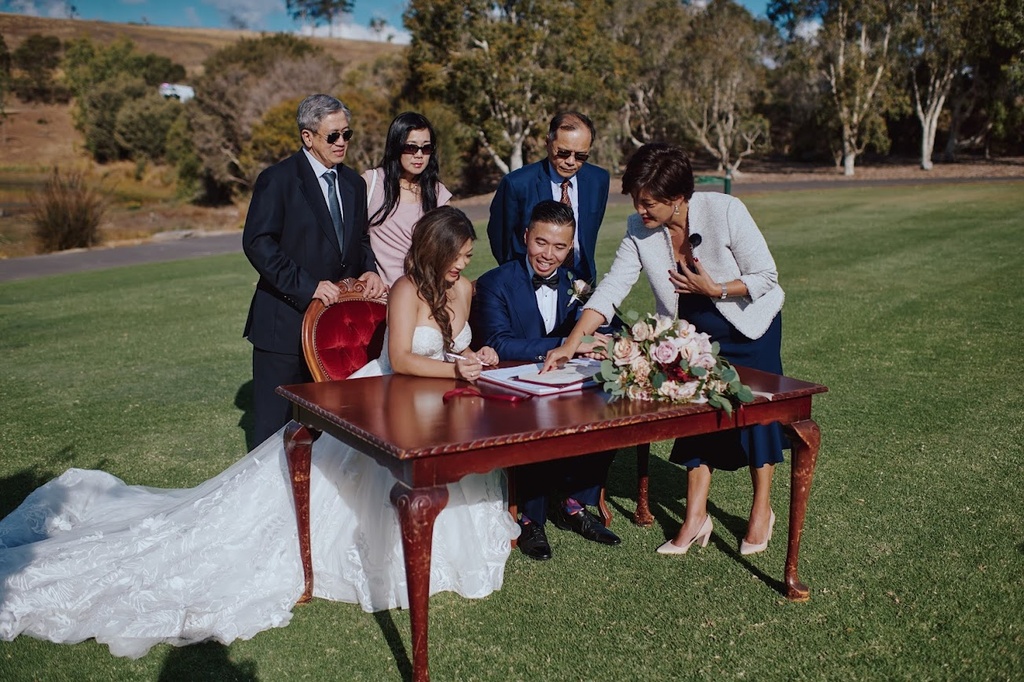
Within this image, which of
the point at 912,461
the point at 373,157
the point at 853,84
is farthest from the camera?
the point at 853,84

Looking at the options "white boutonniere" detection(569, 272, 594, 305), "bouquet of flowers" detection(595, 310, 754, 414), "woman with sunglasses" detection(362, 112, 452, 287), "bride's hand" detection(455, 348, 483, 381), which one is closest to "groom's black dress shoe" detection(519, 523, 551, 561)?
"bride's hand" detection(455, 348, 483, 381)

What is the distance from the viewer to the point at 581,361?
181 inches

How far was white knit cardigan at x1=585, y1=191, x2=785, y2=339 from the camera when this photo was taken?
455 centimetres

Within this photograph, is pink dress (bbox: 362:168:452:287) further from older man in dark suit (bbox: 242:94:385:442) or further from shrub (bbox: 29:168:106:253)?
shrub (bbox: 29:168:106:253)

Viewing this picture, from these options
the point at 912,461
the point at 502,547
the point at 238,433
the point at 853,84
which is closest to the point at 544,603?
the point at 502,547

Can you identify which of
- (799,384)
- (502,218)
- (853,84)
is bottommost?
(799,384)

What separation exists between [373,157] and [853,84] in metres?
21.8

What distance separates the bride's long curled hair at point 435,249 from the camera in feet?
14.7

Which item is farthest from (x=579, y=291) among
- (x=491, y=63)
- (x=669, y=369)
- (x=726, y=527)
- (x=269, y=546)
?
(x=491, y=63)

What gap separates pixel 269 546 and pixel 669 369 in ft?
6.91

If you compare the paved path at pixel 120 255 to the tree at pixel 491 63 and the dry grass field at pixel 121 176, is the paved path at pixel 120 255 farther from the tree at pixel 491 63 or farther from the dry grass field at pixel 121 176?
the tree at pixel 491 63

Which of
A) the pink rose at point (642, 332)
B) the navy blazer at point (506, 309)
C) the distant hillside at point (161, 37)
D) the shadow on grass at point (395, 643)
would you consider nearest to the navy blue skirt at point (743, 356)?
the navy blazer at point (506, 309)

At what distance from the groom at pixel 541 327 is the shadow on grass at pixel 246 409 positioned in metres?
2.83

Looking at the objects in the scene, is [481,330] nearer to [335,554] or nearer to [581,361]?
[581,361]
